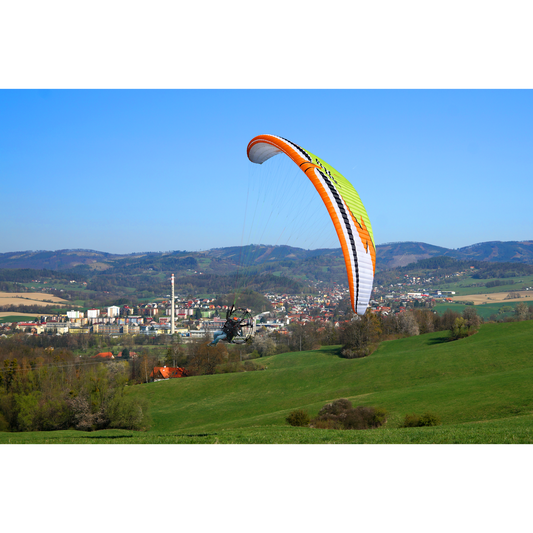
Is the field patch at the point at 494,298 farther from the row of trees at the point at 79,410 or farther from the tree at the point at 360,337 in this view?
the row of trees at the point at 79,410

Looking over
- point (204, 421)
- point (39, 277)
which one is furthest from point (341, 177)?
point (39, 277)

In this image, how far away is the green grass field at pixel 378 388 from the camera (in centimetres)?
2355

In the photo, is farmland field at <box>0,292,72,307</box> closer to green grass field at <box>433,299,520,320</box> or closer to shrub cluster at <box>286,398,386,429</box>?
green grass field at <box>433,299,520,320</box>

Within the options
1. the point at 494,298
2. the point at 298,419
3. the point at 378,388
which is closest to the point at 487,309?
the point at 494,298

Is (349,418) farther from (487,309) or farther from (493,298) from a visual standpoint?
(493,298)

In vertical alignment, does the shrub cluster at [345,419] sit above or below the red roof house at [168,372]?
above

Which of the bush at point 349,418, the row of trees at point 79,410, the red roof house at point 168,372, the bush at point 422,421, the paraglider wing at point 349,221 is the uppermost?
the paraglider wing at point 349,221

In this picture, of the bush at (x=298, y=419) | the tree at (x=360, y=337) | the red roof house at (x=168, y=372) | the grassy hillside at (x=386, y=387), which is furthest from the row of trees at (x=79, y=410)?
the tree at (x=360, y=337)

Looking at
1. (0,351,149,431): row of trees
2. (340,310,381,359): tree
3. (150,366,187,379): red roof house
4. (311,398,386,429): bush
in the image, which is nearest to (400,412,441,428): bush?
(311,398,386,429): bush

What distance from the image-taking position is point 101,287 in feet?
510

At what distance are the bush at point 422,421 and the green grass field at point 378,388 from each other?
74 centimetres

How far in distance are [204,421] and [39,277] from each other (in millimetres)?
153582

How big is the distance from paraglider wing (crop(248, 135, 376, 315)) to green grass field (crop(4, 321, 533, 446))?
5945 millimetres
